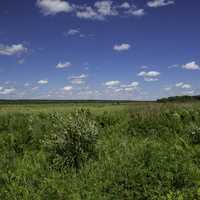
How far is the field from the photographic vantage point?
25.8 ft

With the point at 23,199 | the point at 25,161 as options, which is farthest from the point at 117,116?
the point at 23,199

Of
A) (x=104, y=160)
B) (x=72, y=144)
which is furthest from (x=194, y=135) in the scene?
(x=72, y=144)

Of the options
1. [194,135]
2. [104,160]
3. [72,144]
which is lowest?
[104,160]

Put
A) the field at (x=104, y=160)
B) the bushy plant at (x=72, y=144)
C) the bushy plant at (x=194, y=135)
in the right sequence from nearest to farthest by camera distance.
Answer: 1. the field at (x=104, y=160)
2. the bushy plant at (x=72, y=144)
3. the bushy plant at (x=194, y=135)

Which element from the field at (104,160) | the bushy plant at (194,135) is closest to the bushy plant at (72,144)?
the field at (104,160)

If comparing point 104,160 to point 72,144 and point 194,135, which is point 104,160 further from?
point 194,135

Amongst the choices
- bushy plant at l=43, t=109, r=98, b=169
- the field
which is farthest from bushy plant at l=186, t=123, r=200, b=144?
bushy plant at l=43, t=109, r=98, b=169

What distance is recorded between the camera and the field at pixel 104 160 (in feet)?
25.8

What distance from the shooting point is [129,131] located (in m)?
14.7

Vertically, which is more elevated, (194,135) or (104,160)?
(194,135)

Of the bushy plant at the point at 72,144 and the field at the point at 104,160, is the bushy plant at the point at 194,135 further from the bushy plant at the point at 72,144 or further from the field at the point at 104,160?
the bushy plant at the point at 72,144

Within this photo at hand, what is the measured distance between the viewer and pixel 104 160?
33.8ft

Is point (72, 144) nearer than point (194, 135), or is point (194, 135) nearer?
point (72, 144)

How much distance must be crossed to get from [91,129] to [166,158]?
336 cm
